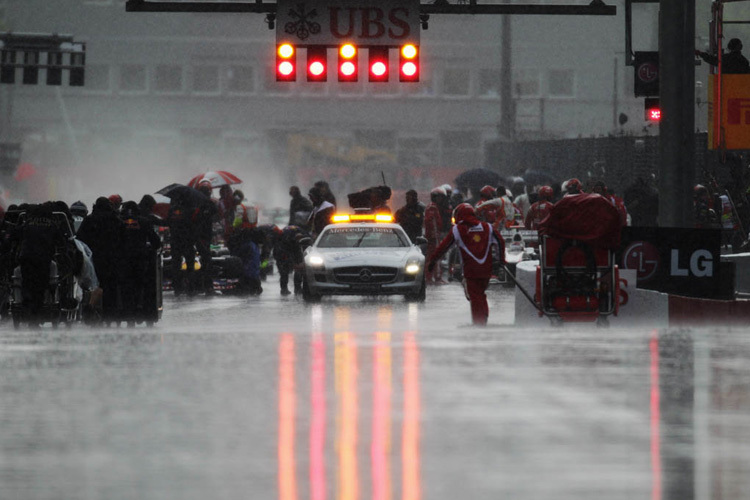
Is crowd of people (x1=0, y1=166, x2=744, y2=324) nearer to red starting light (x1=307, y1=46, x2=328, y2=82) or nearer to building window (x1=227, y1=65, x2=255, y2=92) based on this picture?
red starting light (x1=307, y1=46, x2=328, y2=82)

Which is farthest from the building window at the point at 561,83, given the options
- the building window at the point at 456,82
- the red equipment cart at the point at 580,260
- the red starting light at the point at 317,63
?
the red equipment cart at the point at 580,260

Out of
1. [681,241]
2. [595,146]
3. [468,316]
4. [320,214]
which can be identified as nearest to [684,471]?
[681,241]

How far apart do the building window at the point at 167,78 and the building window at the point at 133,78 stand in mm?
719

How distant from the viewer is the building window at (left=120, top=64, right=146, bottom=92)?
95.1 meters

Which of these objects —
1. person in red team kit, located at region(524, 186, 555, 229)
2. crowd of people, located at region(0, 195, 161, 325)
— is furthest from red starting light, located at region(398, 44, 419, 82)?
crowd of people, located at region(0, 195, 161, 325)

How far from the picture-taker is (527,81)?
97.8m

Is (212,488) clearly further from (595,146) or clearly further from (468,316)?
(595,146)

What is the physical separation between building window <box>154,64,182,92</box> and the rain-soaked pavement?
78373 mm

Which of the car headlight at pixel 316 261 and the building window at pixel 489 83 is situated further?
the building window at pixel 489 83

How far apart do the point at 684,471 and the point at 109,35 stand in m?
88.2

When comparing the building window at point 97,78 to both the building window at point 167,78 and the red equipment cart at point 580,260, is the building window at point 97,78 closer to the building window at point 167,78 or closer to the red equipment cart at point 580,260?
the building window at point 167,78

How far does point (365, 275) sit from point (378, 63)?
3.08m

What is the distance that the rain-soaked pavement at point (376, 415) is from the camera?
28.5 feet

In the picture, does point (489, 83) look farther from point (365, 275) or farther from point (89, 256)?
point (89, 256)
